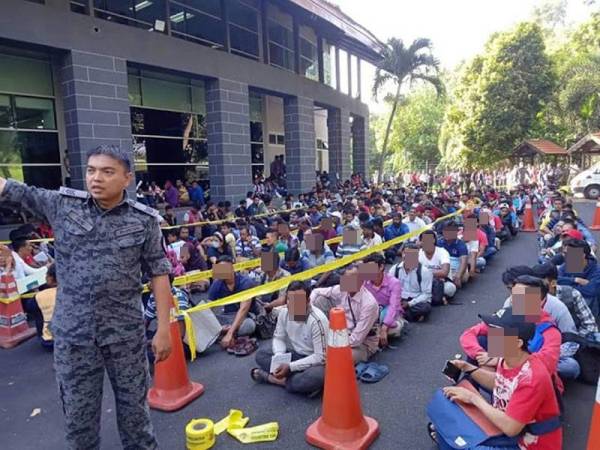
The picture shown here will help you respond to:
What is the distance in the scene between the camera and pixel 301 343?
12.7 feet

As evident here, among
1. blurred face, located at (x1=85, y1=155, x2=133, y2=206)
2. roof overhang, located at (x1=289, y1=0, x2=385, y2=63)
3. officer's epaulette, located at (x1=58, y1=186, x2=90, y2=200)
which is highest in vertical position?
roof overhang, located at (x1=289, y1=0, x2=385, y2=63)

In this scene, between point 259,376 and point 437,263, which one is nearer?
point 259,376

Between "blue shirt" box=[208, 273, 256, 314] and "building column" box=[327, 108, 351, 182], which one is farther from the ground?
"building column" box=[327, 108, 351, 182]

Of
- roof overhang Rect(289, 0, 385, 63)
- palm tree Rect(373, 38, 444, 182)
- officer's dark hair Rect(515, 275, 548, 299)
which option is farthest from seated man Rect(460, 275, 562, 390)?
palm tree Rect(373, 38, 444, 182)

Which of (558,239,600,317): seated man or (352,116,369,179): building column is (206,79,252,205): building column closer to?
(558,239,600,317): seated man

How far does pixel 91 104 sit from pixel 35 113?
254 cm

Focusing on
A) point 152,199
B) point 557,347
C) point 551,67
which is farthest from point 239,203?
point 551,67

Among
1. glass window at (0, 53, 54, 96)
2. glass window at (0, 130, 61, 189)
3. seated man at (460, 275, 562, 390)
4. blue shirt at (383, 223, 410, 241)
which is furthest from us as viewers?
glass window at (0, 130, 61, 189)

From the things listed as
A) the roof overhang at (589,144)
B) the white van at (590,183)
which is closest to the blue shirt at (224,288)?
the white van at (590,183)

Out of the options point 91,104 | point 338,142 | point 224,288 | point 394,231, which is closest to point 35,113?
point 91,104

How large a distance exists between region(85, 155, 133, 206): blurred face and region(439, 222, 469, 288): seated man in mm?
5662

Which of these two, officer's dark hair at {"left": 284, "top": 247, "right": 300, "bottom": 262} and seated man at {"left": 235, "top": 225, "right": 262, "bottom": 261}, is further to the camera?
seated man at {"left": 235, "top": 225, "right": 262, "bottom": 261}

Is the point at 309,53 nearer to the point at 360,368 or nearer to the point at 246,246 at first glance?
the point at 246,246

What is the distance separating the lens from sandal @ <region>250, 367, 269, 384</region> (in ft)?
13.5
